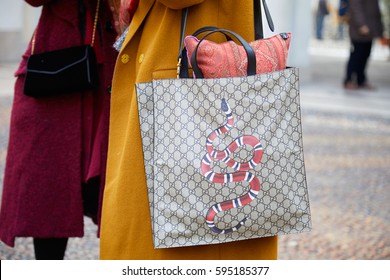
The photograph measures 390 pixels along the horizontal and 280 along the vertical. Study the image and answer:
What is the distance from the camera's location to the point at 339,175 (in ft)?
23.1

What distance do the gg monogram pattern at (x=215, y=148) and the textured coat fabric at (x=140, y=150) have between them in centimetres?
14

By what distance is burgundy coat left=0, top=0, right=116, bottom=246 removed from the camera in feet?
10.9

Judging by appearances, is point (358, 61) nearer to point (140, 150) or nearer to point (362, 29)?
point (362, 29)

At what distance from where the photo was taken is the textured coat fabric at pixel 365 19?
40.7 ft

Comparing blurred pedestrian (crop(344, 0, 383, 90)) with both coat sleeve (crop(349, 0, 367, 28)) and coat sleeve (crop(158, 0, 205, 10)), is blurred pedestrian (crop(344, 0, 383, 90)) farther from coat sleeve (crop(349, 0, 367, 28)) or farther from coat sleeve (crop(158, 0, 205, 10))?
coat sleeve (crop(158, 0, 205, 10))

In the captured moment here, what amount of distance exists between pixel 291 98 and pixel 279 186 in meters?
0.28

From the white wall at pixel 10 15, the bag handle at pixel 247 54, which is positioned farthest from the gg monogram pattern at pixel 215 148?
the white wall at pixel 10 15

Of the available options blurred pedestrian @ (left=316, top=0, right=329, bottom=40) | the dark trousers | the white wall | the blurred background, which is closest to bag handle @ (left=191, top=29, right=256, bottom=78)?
the blurred background

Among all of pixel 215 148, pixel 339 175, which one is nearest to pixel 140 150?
pixel 215 148

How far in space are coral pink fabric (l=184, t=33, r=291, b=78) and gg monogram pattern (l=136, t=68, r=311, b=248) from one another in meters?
0.07

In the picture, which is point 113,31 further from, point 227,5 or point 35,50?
point 227,5

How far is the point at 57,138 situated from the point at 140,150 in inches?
30.8

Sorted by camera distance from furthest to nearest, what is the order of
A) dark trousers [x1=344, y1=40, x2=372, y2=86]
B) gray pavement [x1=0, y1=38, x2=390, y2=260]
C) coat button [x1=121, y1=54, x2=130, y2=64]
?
dark trousers [x1=344, y1=40, x2=372, y2=86] → gray pavement [x1=0, y1=38, x2=390, y2=260] → coat button [x1=121, y1=54, x2=130, y2=64]

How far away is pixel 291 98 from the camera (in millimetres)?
2570
